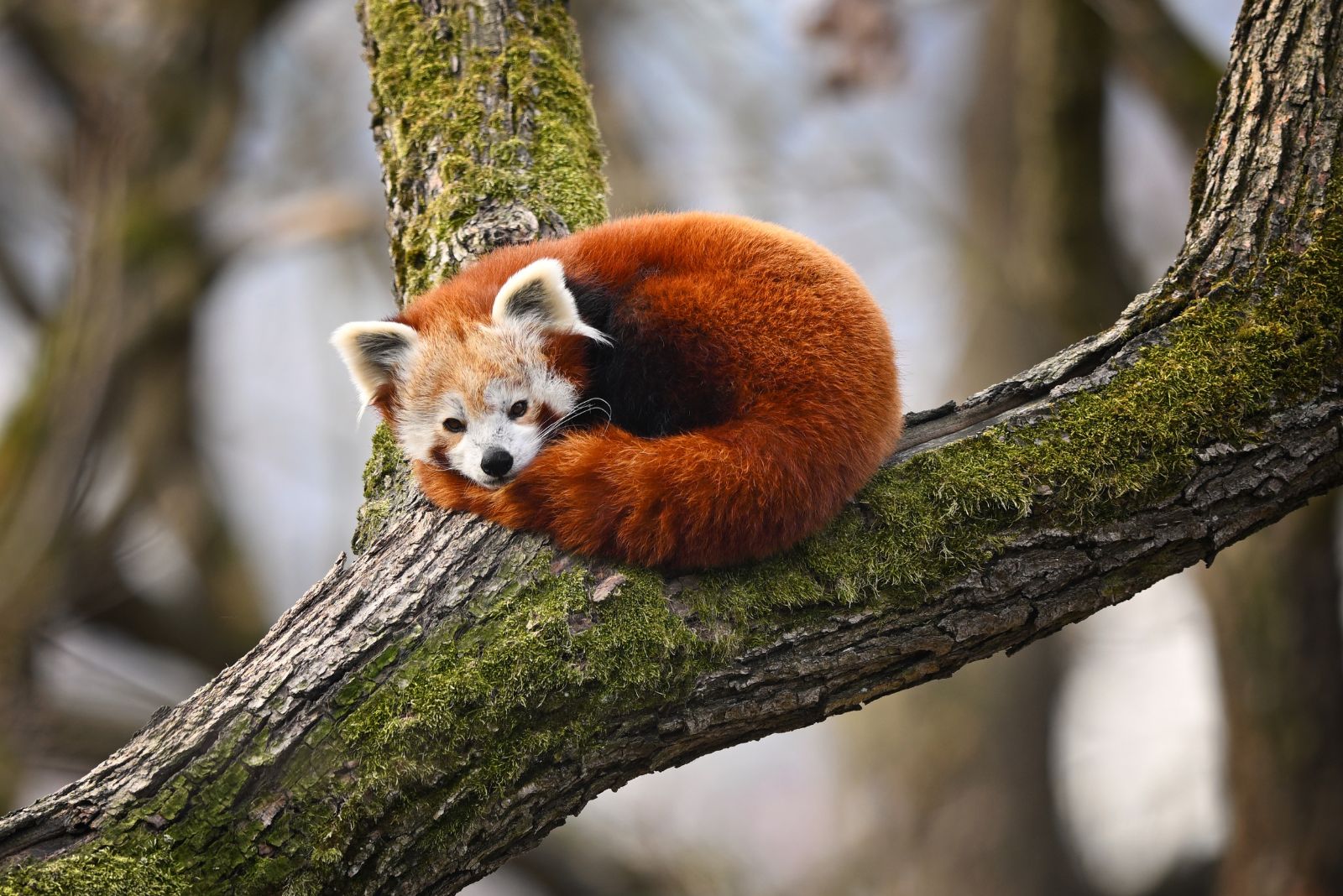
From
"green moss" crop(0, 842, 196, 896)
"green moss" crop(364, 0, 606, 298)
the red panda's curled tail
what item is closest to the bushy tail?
the red panda's curled tail

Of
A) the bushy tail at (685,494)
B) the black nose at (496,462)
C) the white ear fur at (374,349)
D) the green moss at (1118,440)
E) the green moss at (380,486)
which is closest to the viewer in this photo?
the bushy tail at (685,494)

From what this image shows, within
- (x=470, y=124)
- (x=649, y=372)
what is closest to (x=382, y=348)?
(x=649, y=372)

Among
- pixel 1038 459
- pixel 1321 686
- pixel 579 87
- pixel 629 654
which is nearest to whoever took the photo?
pixel 629 654

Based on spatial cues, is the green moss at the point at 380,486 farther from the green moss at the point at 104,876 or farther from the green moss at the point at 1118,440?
the green moss at the point at 1118,440

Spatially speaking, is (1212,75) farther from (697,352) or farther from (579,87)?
(697,352)

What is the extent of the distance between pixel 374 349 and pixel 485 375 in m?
0.39

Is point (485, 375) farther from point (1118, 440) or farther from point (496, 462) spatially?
point (1118, 440)

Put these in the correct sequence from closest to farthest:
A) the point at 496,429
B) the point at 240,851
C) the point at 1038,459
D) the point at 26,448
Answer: the point at 240,851 < the point at 1038,459 < the point at 496,429 < the point at 26,448

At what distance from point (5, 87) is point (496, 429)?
284 inches

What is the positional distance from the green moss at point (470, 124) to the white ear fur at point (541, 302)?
0.65 m

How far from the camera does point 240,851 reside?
2203 mm

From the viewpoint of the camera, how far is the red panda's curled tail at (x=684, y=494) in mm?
2469

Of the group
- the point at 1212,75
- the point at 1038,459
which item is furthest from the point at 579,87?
the point at 1212,75

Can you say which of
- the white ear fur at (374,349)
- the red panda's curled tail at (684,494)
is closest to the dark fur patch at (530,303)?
the white ear fur at (374,349)
